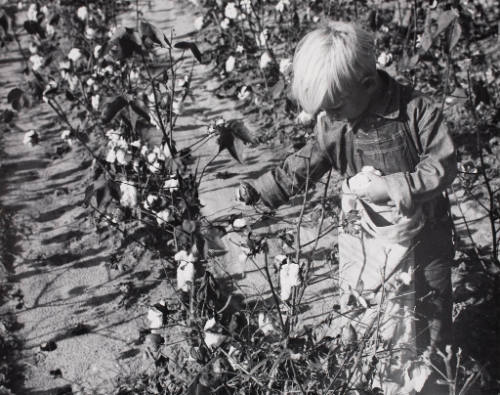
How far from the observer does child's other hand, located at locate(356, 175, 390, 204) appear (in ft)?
4.35

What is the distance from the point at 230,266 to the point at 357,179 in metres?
1.38

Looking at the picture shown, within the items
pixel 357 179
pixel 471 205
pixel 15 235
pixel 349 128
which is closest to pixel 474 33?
pixel 471 205

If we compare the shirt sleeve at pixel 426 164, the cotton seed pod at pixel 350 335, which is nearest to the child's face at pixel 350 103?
the shirt sleeve at pixel 426 164

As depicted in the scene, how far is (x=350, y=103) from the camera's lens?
1.38m

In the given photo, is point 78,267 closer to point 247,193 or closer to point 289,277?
point 247,193

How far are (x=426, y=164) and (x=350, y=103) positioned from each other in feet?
0.80

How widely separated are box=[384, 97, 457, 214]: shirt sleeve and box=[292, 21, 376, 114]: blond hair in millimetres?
191

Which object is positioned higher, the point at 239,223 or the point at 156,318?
the point at 239,223

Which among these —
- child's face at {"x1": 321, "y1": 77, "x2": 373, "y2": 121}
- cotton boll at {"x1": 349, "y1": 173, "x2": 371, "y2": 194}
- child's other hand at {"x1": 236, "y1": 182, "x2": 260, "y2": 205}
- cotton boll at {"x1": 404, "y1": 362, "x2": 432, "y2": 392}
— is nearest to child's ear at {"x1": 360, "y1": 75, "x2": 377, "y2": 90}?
child's face at {"x1": 321, "y1": 77, "x2": 373, "y2": 121}

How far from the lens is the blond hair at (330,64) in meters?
1.28

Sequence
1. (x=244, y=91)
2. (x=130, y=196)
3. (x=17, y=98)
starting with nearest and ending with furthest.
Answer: (x=130, y=196), (x=17, y=98), (x=244, y=91)

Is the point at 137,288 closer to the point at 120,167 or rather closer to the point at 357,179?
the point at 120,167

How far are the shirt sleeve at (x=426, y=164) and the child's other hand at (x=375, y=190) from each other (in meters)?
0.02

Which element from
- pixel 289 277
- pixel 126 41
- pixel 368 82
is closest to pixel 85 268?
pixel 126 41
